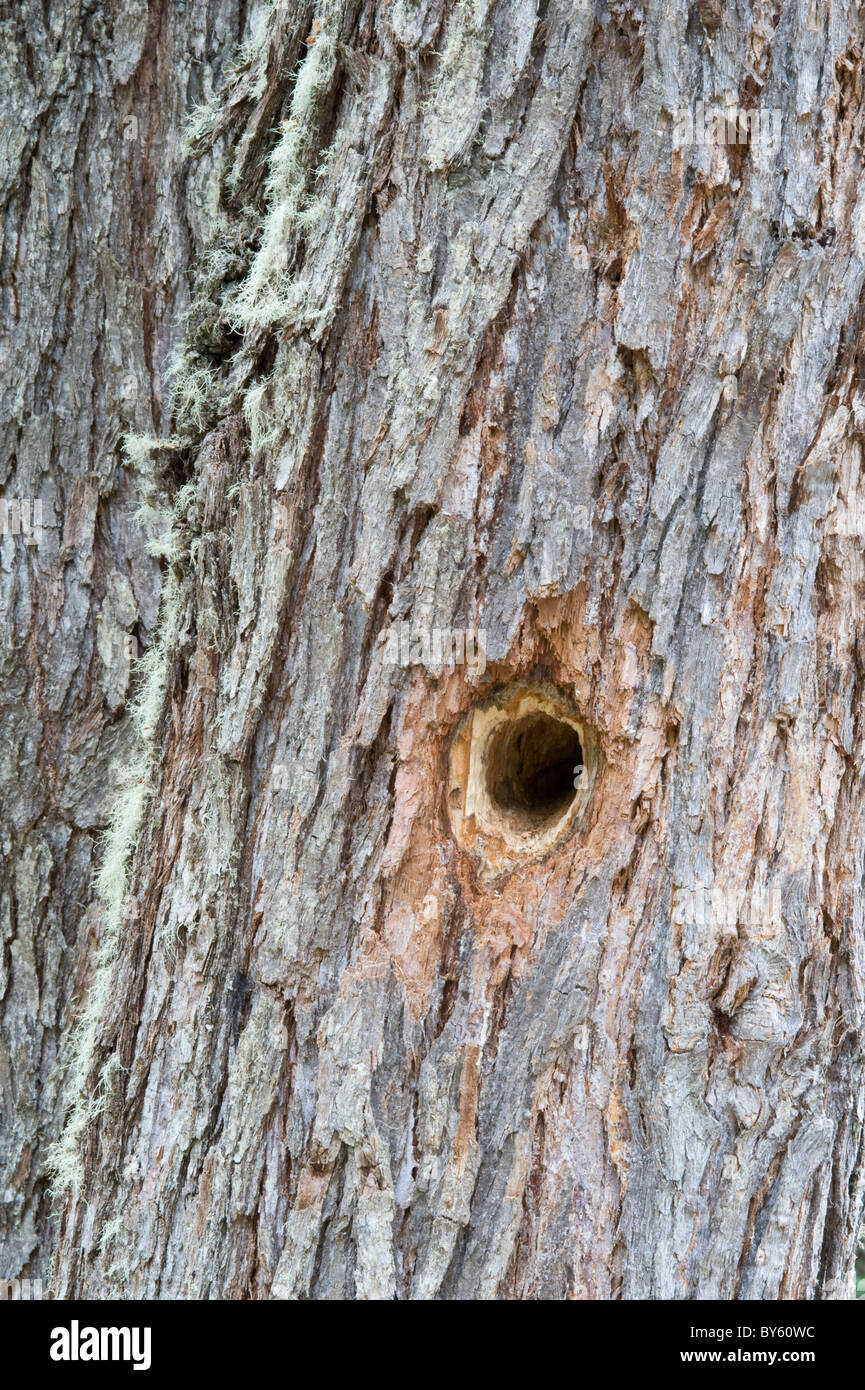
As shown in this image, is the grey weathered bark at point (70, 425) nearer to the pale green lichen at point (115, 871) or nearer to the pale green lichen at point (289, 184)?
the pale green lichen at point (115, 871)

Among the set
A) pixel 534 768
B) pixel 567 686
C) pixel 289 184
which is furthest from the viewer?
pixel 534 768

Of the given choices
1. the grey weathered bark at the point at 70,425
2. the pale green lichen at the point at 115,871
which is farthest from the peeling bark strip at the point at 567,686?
the grey weathered bark at the point at 70,425

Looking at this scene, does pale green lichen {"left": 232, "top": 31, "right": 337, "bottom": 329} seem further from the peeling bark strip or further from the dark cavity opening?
the dark cavity opening

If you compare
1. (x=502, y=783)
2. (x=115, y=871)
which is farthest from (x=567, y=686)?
(x=115, y=871)

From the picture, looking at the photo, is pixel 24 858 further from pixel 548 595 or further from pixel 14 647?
pixel 548 595

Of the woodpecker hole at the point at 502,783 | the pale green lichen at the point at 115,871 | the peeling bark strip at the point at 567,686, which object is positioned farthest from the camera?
the pale green lichen at the point at 115,871

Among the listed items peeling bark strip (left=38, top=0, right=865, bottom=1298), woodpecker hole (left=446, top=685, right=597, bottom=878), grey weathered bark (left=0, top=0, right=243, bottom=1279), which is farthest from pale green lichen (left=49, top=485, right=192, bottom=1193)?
woodpecker hole (left=446, top=685, right=597, bottom=878)

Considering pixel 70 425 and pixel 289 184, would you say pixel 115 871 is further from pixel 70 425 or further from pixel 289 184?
pixel 289 184
